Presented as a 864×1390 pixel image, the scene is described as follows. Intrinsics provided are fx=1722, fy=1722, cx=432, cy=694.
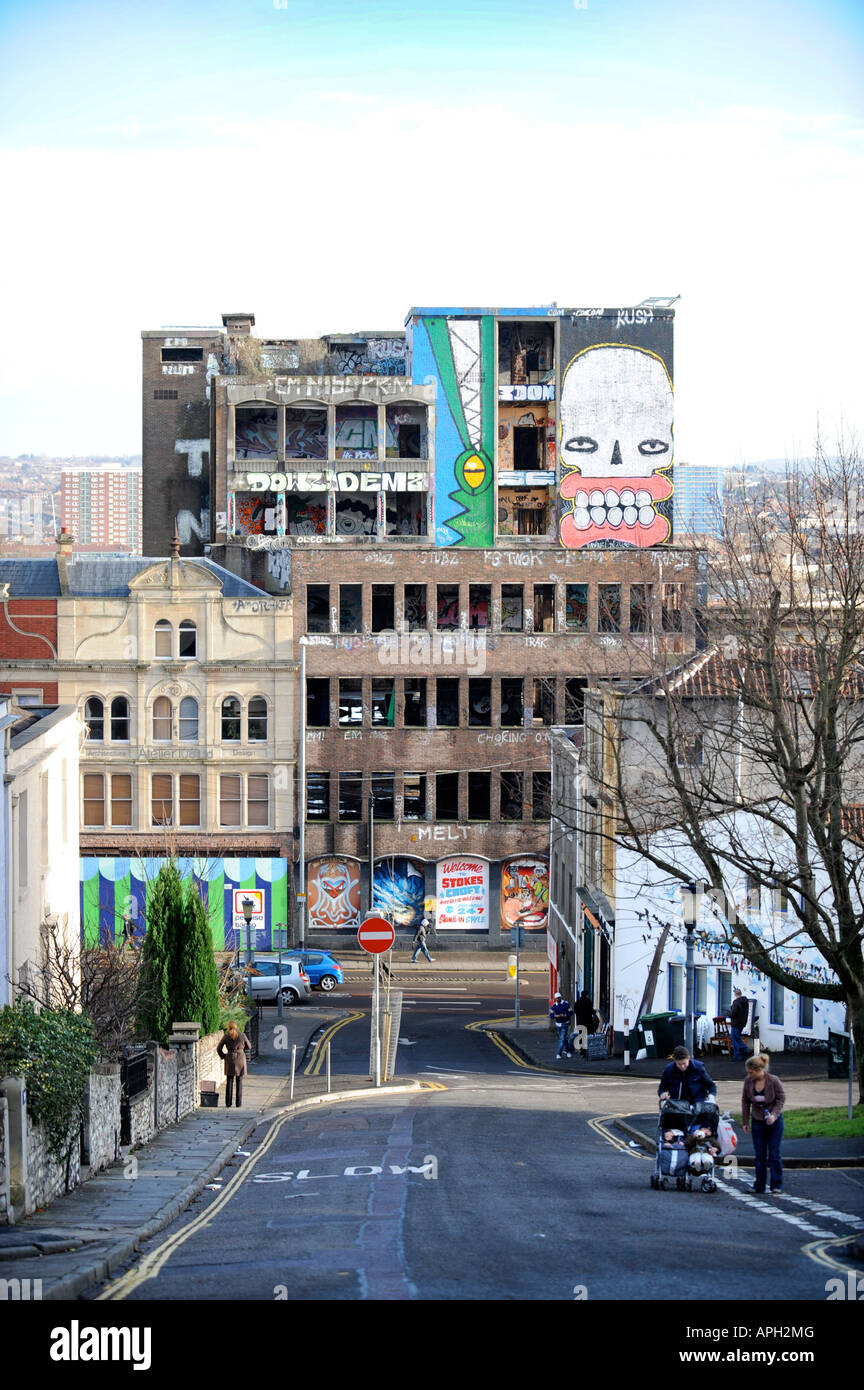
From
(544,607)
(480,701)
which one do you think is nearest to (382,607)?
(480,701)

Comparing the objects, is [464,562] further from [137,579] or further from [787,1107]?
[787,1107]

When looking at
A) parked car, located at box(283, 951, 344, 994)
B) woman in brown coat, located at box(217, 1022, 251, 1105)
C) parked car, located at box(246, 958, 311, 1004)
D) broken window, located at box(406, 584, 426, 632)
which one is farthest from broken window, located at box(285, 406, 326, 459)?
woman in brown coat, located at box(217, 1022, 251, 1105)

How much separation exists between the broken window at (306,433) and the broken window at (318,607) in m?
9.70

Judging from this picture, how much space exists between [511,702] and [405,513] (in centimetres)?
1240

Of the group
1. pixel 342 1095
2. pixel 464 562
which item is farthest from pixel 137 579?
pixel 342 1095

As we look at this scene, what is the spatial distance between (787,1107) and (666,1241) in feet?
40.9

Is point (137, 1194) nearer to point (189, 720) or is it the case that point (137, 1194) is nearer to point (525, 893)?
point (189, 720)

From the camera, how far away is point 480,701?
6228 cm

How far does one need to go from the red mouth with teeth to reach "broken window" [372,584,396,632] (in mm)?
10967

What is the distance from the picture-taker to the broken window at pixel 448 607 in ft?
205

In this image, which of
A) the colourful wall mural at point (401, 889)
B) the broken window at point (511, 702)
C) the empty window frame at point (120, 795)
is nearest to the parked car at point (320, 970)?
the colourful wall mural at point (401, 889)

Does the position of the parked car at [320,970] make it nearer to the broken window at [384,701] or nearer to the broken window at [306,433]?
the broken window at [384,701]

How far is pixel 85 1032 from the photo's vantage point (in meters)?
19.4
